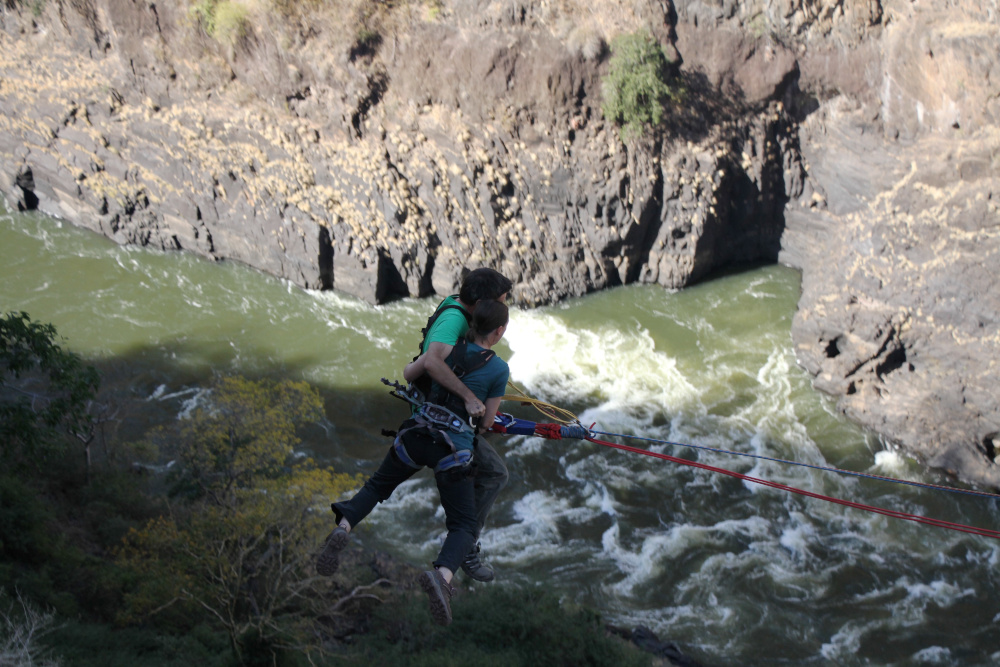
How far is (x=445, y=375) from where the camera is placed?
5.04 metres

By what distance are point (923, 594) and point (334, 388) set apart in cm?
1245

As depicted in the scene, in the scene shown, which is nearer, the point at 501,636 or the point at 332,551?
the point at 332,551

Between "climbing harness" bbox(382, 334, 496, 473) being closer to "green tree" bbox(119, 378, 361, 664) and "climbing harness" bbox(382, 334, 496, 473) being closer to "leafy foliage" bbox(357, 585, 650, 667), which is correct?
"green tree" bbox(119, 378, 361, 664)

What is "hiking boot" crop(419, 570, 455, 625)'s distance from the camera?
4.91 m

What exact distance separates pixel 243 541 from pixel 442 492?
729cm

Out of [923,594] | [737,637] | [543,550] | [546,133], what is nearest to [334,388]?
[543,550]

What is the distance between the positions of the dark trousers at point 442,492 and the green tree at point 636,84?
50.4 ft

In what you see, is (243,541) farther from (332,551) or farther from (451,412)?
(451,412)

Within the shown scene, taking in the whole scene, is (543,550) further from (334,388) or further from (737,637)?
(334,388)

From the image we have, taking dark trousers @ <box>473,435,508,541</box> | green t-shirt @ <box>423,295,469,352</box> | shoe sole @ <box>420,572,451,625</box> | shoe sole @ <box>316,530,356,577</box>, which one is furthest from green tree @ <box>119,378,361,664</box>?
green t-shirt @ <box>423,295,469,352</box>

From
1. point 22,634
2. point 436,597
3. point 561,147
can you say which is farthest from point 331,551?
point 561,147

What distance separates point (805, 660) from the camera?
12.1 meters

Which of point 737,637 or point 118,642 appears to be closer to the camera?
point 118,642

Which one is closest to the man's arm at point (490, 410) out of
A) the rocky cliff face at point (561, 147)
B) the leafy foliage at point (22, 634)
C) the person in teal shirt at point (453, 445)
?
the person in teal shirt at point (453, 445)
